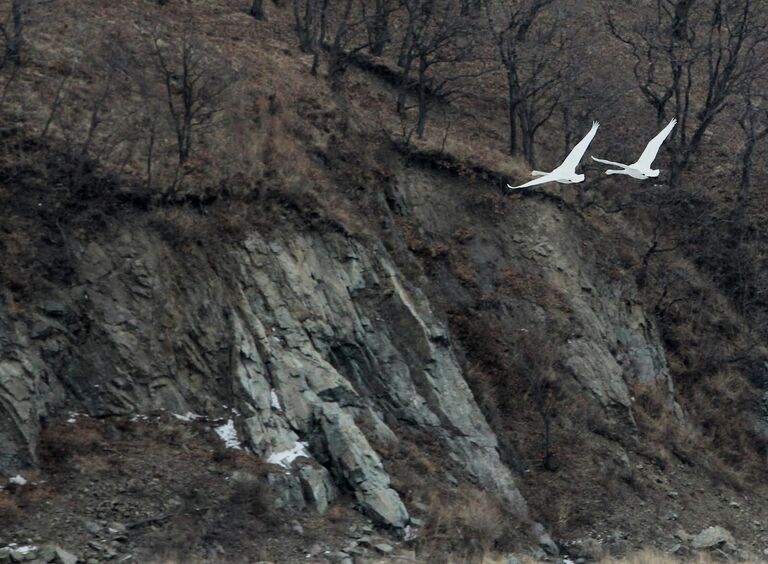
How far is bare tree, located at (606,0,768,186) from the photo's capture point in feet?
110

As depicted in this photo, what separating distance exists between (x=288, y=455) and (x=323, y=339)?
2870 millimetres

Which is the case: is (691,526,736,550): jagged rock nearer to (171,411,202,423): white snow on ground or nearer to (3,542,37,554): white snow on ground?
(171,411,202,423): white snow on ground

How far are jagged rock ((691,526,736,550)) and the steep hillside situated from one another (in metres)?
0.34

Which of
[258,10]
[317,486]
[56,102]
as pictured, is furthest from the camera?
[258,10]

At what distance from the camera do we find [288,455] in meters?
20.1

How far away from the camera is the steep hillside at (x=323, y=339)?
751 inches

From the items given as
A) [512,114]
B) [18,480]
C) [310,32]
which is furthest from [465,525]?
[310,32]

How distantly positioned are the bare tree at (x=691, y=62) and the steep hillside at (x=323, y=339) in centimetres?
417

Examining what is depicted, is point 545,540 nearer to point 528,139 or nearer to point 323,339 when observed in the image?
point 323,339

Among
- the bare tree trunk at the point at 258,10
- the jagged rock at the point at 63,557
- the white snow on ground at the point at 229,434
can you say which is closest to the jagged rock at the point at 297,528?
the white snow on ground at the point at 229,434

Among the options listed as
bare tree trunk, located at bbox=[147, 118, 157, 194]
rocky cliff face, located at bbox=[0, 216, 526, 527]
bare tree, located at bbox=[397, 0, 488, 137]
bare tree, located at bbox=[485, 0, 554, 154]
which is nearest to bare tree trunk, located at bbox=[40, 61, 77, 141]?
bare tree trunk, located at bbox=[147, 118, 157, 194]

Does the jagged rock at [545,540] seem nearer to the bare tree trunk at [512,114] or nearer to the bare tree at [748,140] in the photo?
the bare tree trunk at [512,114]

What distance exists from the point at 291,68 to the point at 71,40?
519cm

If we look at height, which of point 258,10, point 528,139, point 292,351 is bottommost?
point 292,351
